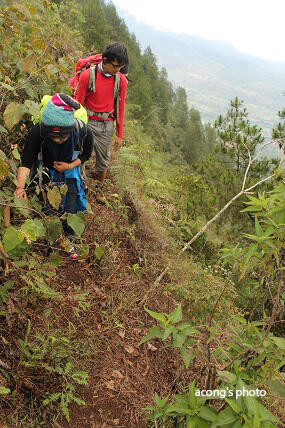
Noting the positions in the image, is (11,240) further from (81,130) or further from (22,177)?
(81,130)

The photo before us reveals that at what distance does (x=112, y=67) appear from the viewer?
3.31 metres

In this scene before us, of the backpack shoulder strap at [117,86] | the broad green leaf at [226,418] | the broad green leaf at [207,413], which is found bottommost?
the broad green leaf at [207,413]

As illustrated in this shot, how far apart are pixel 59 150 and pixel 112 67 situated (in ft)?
4.34

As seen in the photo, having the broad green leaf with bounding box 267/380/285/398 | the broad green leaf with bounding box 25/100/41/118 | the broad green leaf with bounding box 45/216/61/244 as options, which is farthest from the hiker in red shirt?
the broad green leaf with bounding box 267/380/285/398

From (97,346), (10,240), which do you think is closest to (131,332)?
(97,346)

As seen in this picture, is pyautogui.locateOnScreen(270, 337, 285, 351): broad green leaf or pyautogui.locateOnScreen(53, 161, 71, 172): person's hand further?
pyautogui.locateOnScreen(53, 161, 71, 172): person's hand

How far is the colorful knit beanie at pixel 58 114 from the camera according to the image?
2.18 meters

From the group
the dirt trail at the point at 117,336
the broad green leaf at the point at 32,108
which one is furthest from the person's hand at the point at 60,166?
the dirt trail at the point at 117,336

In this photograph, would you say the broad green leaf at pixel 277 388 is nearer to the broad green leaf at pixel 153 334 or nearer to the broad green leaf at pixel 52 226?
the broad green leaf at pixel 153 334

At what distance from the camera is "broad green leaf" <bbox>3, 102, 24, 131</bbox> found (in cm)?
177

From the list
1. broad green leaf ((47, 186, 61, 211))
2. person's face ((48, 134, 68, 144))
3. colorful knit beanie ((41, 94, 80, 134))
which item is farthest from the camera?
person's face ((48, 134, 68, 144))

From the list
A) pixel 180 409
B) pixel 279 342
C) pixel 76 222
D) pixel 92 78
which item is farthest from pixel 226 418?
pixel 92 78

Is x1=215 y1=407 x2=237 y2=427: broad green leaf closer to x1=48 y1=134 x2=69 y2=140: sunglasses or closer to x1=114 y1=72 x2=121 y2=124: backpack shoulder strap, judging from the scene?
x1=48 y1=134 x2=69 y2=140: sunglasses

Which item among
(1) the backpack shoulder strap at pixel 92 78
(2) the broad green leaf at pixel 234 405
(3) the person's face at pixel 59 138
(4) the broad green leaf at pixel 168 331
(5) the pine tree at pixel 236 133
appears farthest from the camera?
(5) the pine tree at pixel 236 133
